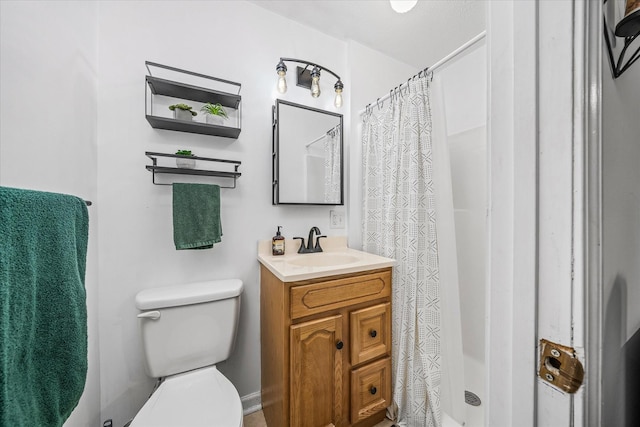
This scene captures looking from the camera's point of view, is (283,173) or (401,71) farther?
(401,71)

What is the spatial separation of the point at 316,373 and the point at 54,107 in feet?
4.80

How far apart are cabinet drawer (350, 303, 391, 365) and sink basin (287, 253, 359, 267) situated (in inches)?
12.3

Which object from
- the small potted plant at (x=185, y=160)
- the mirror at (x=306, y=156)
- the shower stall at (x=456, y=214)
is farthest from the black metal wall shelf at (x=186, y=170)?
the shower stall at (x=456, y=214)

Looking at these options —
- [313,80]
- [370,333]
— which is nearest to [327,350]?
[370,333]

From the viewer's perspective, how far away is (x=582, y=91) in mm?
309

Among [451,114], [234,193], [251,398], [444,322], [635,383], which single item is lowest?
[251,398]

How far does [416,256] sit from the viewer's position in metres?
1.24

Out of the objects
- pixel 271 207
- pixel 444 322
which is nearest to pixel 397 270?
pixel 444 322

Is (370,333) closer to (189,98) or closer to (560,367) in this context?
(560,367)

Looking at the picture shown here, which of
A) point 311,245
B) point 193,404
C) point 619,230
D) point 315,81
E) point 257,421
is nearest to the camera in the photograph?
point 619,230

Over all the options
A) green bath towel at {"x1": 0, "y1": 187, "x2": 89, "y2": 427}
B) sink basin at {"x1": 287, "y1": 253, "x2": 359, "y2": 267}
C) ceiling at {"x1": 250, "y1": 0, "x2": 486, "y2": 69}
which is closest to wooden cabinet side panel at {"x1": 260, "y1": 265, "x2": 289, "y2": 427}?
sink basin at {"x1": 287, "y1": 253, "x2": 359, "y2": 267}

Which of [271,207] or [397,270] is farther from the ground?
[271,207]

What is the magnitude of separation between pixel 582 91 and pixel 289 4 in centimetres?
170

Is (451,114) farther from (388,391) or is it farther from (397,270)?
(388,391)
